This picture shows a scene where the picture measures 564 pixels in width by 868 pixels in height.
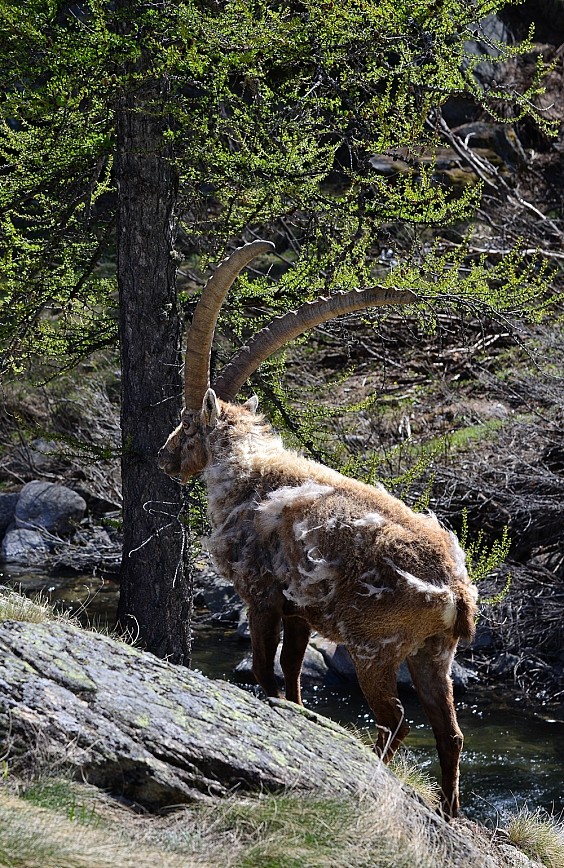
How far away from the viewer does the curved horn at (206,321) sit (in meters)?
5.61

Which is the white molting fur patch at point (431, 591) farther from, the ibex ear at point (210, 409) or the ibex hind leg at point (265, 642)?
the ibex ear at point (210, 409)

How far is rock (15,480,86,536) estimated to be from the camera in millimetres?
15578

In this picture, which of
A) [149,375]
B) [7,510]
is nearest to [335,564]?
[149,375]

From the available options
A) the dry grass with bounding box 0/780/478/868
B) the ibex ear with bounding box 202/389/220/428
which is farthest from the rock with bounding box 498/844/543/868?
the ibex ear with bounding box 202/389/220/428

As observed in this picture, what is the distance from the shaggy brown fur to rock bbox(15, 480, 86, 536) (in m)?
10.4

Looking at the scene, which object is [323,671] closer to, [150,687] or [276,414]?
[276,414]

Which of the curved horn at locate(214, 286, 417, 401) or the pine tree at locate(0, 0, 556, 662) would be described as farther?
the pine tree at locate(0, 0, 556, 662)

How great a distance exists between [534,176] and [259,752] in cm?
1998

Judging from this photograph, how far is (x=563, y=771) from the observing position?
846 cm

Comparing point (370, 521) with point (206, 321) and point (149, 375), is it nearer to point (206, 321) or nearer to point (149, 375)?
point (206, 321)

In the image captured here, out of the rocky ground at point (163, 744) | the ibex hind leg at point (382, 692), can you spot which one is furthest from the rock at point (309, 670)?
the rocky ground at point (163, 744)

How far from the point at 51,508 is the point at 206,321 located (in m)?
10.7

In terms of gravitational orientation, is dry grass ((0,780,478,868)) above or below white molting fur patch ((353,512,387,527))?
below

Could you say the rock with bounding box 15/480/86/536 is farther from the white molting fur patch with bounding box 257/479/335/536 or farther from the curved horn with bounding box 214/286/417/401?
the white molting fur patch with bounding box 257/479/335/536
